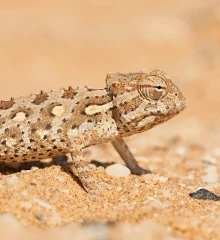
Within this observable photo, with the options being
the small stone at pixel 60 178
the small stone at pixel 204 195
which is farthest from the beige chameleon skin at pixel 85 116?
the small stone at pixel 204 195

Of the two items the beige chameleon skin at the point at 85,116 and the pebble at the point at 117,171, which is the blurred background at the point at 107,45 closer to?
the pebble at the point at 117,171

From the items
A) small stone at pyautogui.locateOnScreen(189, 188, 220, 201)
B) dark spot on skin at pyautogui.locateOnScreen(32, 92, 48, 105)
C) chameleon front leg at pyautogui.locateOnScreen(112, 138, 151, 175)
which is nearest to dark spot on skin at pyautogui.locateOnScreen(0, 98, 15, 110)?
dark spot on skin at pyautogui.locateOnScreen(32, 92, 48, 105)

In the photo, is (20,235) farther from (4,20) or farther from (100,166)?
(4,20)

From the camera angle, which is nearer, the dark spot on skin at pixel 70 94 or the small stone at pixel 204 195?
the small stone at pixel 204 195

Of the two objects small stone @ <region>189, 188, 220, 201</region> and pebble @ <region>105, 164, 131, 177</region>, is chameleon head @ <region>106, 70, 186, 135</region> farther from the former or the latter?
small stone @ <region>189, 188, 220, 201</region>

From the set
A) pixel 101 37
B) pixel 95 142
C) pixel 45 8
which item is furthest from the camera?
pixel 45 8

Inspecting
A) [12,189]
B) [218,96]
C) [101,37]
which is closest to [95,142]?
[12,189]

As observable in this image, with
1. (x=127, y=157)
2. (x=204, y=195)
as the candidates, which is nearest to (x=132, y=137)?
(x=127, y=157)
